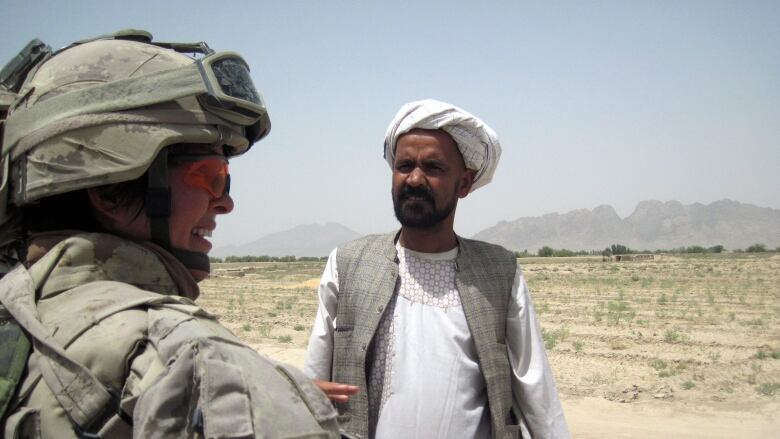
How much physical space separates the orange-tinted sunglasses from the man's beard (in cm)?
138

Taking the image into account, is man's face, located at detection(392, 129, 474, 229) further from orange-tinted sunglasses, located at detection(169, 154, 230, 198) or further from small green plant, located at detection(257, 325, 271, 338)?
small green plant, located at detection(257, 325, 271, 338)

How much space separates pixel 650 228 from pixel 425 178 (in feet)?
532

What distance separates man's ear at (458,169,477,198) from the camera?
295 centimetres

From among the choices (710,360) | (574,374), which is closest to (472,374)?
(574,374)

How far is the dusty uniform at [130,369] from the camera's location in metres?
0.90

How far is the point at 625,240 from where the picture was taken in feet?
474

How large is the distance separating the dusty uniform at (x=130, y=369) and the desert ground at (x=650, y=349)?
6.14 m

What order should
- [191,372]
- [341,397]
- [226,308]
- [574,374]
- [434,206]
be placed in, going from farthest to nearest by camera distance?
[226,308] < [574,374] < [434,206] < [341,397] < [191,372]

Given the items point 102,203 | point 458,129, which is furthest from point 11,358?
point 458,129

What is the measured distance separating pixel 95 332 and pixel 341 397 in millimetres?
1217

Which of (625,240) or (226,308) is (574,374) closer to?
(226,308)

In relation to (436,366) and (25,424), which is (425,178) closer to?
(436,366)

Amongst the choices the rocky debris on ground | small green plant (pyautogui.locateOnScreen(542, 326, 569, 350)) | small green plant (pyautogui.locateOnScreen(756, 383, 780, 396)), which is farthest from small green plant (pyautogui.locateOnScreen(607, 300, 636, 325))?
small green plant (pyautogui.locateOnScreen(756, 383, 780, 396))

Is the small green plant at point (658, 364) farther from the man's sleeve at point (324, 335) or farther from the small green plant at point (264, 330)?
the man's sleeve at point (324, 335)
